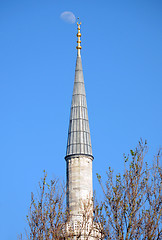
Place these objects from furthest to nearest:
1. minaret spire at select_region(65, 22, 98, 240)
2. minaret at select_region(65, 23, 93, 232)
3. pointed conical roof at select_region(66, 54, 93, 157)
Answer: pointed conical roof at select_region(66, 54, 93, 157)
minaret at select_region(65, 23, 93, 232)
minaret spire at select_region(65, 22, 98, 240)

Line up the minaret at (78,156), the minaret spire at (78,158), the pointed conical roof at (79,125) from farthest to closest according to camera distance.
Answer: the pointed conical roof at (79,125), the minaret at (78,156), the minaret spire at (78,158)

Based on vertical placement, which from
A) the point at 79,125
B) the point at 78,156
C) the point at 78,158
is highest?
the point at 79,125

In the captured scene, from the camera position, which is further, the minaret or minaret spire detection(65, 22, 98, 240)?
the minaret

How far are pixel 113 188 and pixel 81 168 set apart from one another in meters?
7.40

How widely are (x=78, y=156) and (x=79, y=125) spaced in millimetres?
2084

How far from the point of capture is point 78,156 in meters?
36.8

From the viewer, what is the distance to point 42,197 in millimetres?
31203

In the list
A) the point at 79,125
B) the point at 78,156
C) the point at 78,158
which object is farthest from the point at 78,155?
the point at 79,125

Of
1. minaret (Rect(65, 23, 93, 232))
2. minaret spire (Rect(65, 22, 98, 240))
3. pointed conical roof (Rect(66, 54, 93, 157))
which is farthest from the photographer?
pointed conical roof (Rect(66, 54, 93, 157))

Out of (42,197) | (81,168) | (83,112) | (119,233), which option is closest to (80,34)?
(83,112)

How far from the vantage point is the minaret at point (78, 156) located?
35469 mm

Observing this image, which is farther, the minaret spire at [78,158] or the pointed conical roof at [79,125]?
the pointed conical roof at [79,125]

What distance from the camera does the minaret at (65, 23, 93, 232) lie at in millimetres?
35469

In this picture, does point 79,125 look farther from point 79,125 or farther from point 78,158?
point 78,158
